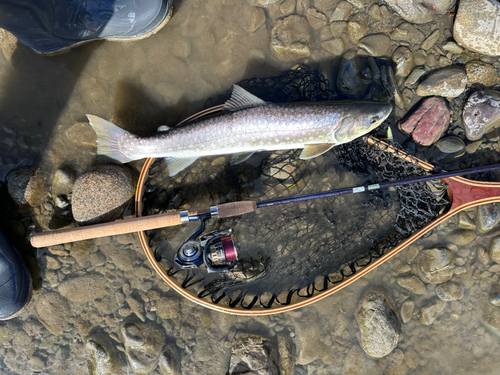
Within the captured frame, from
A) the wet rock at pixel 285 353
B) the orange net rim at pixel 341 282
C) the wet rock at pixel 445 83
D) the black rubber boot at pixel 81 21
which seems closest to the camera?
the black rubber boot at pixel 81 21

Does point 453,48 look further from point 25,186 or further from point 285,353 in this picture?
point 25,186

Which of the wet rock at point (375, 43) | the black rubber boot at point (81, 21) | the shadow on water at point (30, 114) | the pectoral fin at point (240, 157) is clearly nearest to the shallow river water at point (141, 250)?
the shadow on water at point (30, 114)

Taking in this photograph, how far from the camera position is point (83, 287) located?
13.6 feet

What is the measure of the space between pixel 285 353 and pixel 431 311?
2147 millimetres

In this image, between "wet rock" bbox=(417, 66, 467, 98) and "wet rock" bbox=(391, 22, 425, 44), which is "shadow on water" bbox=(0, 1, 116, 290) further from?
"wet rock" bbox=(417, 66, 467, 98)

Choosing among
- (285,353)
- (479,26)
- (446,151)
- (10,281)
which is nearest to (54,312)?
(10,281)

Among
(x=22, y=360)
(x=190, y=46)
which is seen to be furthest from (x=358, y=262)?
(x=22, y=360)

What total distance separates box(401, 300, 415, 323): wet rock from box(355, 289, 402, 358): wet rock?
123 mm

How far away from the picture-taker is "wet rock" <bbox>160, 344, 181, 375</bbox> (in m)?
4.18

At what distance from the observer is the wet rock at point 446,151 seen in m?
4.02

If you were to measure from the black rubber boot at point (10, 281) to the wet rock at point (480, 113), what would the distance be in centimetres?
602

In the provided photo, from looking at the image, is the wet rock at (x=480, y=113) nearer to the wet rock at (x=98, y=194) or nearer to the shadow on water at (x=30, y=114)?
the wet rock at (x=98, y=194)

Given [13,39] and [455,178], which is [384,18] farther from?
[13,39]

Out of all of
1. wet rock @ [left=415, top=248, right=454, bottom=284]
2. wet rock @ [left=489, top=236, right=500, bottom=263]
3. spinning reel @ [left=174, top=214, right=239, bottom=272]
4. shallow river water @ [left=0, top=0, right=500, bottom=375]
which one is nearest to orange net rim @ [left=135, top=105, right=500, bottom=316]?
spinning reel @ [left=174, top=214, right=239, bottom=272]
